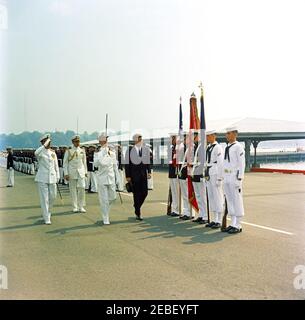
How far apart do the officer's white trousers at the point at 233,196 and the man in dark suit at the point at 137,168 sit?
101 inches

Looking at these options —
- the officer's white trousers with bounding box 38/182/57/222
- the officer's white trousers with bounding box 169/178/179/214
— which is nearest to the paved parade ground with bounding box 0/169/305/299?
the officer's white trousers with bounding box 38/182/57/222

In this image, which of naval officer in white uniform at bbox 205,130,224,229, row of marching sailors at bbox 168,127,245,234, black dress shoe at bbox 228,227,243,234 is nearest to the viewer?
black dress shoe at bbox 228,227,243,234

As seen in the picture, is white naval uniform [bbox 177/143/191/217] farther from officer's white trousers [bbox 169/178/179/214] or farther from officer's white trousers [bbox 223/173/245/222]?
officer's white trousers [bbox 223/173/245/222]

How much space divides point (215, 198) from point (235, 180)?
2.91 feet

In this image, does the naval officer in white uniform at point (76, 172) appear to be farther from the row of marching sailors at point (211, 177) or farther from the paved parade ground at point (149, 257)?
the row of marching sailors at point (211, 177)

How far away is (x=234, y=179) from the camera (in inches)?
352

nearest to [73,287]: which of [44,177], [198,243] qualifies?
[198,243]

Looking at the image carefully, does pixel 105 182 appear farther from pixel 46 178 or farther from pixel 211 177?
pixel 211 177

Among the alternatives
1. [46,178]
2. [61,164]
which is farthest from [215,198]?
[61,164]

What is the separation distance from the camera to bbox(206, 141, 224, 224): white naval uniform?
378 inches

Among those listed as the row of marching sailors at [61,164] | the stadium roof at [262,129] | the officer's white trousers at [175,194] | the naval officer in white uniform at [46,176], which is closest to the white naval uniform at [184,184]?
the officer's white trousers at [175,194]
